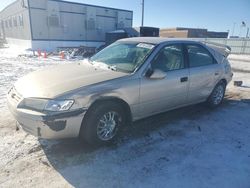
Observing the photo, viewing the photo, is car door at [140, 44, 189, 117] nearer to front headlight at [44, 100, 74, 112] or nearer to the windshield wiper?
the windshield wiper

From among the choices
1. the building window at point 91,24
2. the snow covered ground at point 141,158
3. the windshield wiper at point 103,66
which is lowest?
the snow covered ground at point 141,158

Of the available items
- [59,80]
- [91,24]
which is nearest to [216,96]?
[59,80]

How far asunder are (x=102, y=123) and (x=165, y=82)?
139 cm

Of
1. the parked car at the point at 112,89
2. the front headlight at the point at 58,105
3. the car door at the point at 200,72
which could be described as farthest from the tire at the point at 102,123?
the car door at the point at 200,72

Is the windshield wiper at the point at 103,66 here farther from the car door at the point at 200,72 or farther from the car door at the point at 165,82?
the car door at the point at 200,72

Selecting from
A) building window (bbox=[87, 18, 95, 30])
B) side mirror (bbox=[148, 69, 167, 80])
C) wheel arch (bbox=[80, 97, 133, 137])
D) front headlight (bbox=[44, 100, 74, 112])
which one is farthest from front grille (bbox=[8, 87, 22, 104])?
building window (bbox=[87, 18, 95, 30])

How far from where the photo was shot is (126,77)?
3.46 metres

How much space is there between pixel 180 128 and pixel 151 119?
636mm

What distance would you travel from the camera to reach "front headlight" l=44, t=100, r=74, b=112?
285cm

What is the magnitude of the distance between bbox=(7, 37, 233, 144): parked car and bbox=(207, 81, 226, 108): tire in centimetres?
31

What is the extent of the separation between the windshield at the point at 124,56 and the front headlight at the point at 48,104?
117cm

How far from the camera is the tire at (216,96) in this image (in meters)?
5.30

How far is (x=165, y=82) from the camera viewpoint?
3951mm

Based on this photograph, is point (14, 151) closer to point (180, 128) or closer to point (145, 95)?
point (145, 95)
